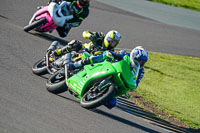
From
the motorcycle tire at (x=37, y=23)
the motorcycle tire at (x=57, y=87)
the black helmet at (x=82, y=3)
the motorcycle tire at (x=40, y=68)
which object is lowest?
the motorcycle tire at (x=37, y=23)

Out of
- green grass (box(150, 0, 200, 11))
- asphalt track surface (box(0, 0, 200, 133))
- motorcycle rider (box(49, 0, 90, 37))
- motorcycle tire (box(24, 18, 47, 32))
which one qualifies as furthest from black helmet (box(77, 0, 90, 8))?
green grass (box(150, 0, 200, 11))

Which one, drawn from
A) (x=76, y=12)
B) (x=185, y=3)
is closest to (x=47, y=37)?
(x=76, y=12)

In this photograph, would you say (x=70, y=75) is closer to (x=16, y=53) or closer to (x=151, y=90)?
(x=16, y=53)

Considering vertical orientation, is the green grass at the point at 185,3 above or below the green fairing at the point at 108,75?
below

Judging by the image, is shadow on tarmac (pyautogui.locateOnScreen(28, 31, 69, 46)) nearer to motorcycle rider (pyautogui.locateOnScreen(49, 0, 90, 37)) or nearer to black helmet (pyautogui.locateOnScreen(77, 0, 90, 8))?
motorcycle rider (pyautogui.locateOnScreen(49, 0, 90, 37))

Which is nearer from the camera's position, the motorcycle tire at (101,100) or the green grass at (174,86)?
the motorcycle tire at (101,100)

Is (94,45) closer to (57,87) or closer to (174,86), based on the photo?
(57,87)

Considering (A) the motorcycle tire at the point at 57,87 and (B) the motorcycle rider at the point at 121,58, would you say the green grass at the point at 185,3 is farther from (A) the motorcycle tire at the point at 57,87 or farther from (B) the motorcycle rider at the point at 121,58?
(A) the motorcycle tire at the point at 57,87

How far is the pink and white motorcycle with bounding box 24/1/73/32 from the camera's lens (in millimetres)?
12219

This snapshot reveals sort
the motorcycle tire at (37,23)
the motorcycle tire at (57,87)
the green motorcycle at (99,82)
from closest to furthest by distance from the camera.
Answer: the green motorcycle at (99,82) < the motorcycle tire at (57,87) < the motorcycle tire at (37,23)

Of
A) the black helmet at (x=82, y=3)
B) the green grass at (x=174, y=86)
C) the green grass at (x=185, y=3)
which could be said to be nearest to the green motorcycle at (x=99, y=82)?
the green grass at (x=174, y=86)

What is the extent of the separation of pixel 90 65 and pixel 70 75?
1.72 feet

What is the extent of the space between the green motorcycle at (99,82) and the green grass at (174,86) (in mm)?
3582

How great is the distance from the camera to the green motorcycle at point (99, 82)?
24.3 ft
